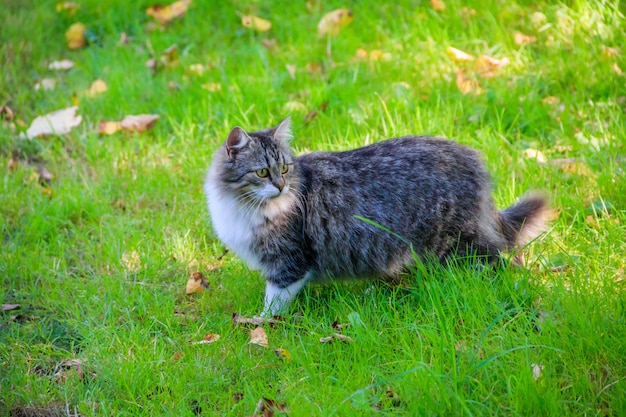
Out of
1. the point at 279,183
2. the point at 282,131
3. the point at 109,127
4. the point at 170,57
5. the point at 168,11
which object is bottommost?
the point at 109,127

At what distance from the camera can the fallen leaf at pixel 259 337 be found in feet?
11.1

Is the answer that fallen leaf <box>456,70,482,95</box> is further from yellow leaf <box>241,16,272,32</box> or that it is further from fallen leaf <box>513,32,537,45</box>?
yellow leaf <box>241,16,272,32</box>

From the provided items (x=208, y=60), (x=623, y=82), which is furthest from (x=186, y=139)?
(x=623, y=82)

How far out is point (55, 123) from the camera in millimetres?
5516

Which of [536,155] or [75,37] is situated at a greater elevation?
[75,37]

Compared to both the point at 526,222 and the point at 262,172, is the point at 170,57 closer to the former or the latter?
the point at 262,172

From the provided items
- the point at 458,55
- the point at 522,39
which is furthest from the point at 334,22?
the point at 522,39

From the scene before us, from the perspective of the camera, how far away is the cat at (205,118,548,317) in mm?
3658

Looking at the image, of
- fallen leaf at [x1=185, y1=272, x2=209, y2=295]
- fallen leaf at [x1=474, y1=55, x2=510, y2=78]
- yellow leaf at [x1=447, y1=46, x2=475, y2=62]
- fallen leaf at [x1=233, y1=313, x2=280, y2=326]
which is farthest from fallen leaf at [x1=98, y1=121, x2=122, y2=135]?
fallen leaf at [x1=474, y1=55, x2=510, y2=78]

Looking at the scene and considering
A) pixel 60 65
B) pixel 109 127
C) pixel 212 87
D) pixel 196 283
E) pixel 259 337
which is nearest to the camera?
pixel 259 337

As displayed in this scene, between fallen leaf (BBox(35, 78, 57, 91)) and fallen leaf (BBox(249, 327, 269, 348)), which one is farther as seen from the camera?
fallen leaf (BBox(35, 78, 57, 91))

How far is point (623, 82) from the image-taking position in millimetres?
5023

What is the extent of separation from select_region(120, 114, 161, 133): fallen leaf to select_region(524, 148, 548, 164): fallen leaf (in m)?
2.84

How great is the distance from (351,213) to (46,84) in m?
3.80
